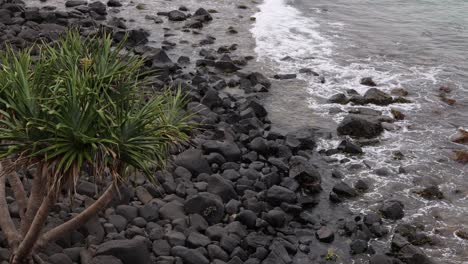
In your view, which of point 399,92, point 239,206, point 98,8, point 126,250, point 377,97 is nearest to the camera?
point 126,250

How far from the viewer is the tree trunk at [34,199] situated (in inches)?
344

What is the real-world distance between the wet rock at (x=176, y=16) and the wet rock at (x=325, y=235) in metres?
18.5

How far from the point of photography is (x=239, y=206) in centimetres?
1348

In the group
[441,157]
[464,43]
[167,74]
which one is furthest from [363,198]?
[464,43]

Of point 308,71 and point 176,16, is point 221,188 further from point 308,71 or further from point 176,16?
point 176,16

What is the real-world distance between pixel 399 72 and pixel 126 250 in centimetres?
1741

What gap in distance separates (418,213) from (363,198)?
1451 mm

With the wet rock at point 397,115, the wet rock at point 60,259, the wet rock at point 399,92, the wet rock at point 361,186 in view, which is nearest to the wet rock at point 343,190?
the wet rock at point 361,186

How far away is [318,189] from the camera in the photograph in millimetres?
15055

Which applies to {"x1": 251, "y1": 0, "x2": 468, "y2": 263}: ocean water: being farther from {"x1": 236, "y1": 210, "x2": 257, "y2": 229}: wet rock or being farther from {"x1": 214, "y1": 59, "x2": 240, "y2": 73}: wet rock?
{"x1": 236, "y1": 210, "x2": 257, "y2": 229}: wet rock

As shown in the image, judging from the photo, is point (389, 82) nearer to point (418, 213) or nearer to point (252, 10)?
point (418, 213)

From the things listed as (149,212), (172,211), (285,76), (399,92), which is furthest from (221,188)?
(399,92)

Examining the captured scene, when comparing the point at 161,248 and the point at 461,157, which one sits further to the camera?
the point at 461,157

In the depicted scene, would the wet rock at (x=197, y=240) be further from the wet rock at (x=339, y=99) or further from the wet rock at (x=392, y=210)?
the wet rock at (x=339, y=99)
